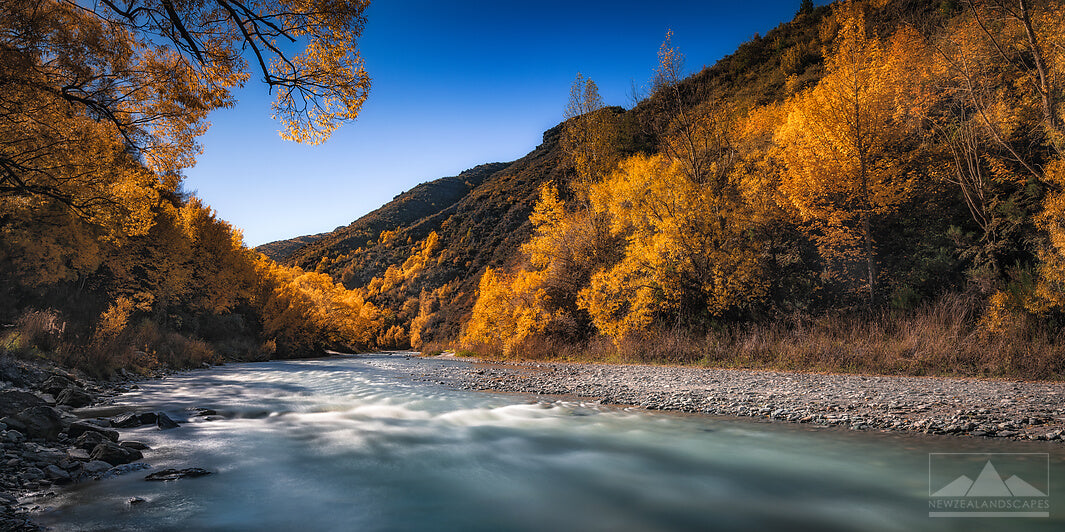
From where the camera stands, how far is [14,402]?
18.9 feet

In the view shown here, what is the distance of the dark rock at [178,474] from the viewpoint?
14.4 feet

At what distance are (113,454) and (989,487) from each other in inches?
367

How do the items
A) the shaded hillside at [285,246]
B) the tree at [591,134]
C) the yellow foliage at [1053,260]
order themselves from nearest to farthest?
the yellow foliage at [1053,260], the tree at [591,134], the shaded hillside at [285,246]

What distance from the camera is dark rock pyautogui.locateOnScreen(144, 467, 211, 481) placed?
4.40 m

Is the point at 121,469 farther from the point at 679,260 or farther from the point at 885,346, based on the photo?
the point at 679,260

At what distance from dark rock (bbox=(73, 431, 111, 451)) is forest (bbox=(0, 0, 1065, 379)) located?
13.9 feet

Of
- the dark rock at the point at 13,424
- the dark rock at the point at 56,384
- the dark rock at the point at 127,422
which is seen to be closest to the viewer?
the dark rock at the point at 13,424

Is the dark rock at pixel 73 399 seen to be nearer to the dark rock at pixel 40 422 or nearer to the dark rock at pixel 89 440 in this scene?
the dark rock at pixel 40 422

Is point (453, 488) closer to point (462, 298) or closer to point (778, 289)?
point (778, 289)

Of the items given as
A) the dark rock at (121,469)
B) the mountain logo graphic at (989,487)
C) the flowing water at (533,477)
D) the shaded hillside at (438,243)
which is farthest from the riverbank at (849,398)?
the shaded hillside at (438,243)

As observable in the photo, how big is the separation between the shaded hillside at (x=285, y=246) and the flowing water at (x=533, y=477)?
10878cm

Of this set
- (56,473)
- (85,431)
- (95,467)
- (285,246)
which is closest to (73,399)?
(85,431)

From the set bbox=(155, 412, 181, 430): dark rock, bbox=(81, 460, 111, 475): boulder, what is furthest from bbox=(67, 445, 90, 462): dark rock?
bbox=(155, 412, 181, 430): dark rock

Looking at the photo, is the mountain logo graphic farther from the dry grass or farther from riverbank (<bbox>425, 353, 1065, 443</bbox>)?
the dry grass
